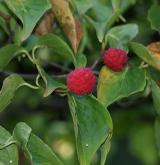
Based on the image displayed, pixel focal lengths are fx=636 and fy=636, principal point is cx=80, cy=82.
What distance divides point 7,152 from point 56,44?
245 mm

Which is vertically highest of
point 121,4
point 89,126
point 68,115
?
point 89,126

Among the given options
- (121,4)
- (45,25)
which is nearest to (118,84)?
(45,25)

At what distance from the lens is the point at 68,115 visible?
2.49 metres

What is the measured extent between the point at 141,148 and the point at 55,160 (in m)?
1.12

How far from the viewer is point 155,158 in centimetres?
224

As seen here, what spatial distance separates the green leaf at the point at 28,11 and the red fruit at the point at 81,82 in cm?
12

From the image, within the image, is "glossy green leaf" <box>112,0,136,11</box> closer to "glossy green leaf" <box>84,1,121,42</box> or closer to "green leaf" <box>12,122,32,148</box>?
"glossy green leaf" <box>84,1,121,42</box>

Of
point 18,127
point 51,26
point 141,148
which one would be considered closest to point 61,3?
point 51,26

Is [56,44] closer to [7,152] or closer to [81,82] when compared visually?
[81,82]

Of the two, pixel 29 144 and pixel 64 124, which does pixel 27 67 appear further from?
pixel 29 144

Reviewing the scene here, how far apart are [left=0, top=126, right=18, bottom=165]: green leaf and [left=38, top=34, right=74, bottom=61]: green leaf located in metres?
0.21

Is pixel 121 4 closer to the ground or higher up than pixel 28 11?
closer to the ground

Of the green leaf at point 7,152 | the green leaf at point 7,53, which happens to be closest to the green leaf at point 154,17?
the green leaf at point 7,53

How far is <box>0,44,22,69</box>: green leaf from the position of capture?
1267 millimetres
